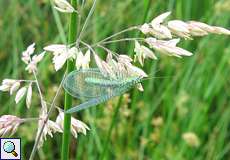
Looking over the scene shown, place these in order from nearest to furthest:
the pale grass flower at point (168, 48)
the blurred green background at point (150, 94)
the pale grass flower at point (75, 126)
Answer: the pale grass flower at point (168, 48)
the pale grass flower at point (75, 126)
the blurred green background at point (150, 94)

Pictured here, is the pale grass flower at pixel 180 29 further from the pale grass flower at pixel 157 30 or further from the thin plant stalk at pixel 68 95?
the thin plant stalk at pixel 68 95

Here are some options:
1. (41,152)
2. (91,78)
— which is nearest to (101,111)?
(41,152)

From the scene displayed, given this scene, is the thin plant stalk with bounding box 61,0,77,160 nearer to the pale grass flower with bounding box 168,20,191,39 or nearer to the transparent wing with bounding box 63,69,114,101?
the transparent wing with bounding box 63,69,114,101

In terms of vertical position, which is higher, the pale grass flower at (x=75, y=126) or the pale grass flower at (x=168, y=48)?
the pale grass flower at (x=168, y=48)

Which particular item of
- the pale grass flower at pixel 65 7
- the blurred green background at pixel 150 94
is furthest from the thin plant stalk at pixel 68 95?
the blurred green background at pixel 150 94

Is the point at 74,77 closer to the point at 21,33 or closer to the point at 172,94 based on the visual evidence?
the point at 172,94

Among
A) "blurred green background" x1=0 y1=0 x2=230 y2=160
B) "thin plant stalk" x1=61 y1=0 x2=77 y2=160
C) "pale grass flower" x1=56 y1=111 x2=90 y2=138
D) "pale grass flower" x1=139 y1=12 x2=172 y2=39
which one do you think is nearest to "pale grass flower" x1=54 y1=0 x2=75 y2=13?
"thin plant stalk" x1=61 y1=0 x2=77 y2=160

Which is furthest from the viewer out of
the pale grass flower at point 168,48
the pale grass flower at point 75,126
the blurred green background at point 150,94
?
the blurred green background at point 150,94
